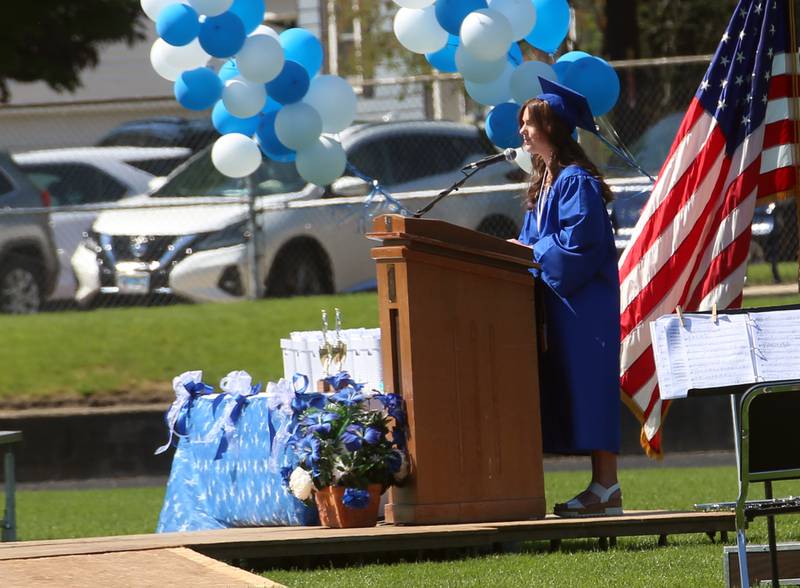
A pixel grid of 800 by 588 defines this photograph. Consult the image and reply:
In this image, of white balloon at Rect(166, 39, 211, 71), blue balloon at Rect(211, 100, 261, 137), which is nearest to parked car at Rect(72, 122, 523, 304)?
blue balloon at Rect(211, 100, 261, 137)

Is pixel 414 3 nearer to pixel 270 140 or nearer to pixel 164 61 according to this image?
pixel 270 140

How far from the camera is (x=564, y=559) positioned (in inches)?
283

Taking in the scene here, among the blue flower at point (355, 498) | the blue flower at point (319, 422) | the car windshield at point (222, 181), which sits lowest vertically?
the blue flower at point (355, 498)

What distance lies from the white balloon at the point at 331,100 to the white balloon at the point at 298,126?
12 centimetres

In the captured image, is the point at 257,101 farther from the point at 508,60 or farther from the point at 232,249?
the point at 232,249

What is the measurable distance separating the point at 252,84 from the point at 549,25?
1625mm

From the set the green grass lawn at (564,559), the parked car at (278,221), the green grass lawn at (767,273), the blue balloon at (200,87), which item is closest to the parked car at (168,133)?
the parked car at (278,221)

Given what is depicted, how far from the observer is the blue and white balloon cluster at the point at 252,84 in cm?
894

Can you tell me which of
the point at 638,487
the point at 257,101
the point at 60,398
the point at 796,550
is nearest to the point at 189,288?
the point at 60,398

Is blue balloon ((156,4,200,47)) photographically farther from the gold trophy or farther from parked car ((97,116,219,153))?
parked car ((97,116,219,153))

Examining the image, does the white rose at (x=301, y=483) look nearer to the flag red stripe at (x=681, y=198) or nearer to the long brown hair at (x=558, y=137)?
the long brown hair at (x=558, y=137)

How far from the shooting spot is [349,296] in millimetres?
16906

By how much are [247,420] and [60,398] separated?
8.04 metres

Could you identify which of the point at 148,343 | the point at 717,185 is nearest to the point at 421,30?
the point at 717,185
